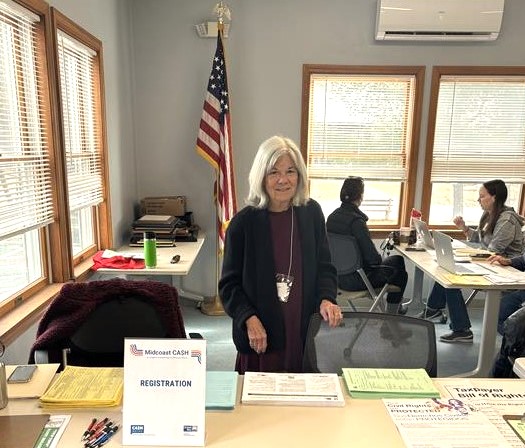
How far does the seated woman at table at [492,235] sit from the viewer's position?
3.26 metres

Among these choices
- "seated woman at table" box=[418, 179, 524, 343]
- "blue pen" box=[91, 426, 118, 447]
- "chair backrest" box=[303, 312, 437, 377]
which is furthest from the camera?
"seated woman at table" box=[418, 179, 524, 343]

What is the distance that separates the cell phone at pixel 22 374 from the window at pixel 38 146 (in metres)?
0.83

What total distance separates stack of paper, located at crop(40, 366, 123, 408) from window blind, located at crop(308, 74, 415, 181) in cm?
315

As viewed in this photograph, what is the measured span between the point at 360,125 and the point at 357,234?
54.7 inches

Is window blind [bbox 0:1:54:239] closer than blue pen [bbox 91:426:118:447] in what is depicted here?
No

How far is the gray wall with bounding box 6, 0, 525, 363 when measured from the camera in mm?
3812

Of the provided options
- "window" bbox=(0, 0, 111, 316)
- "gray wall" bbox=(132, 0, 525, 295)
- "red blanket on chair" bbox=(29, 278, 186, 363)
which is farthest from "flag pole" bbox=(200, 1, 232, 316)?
"red blanket on chair" bbox=(29, 278, 186, 363)

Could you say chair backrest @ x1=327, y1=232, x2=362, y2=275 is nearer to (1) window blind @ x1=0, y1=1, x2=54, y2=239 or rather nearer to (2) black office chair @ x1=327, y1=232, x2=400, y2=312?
(2) black office chair @ x1=327, y1=232, x2=400, y2=312

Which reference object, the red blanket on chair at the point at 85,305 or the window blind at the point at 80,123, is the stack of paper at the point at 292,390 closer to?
the red blanket on chair at the point at 85,305

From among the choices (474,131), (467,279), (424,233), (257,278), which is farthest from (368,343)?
(474,131)

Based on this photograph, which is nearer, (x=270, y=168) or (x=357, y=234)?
(x=270, y=168)

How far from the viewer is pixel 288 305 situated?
5.53 feet

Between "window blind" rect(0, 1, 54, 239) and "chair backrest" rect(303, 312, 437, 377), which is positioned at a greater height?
"window blind" rect(0, 1, 54, 239)

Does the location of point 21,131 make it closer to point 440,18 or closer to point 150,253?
point 150,253
